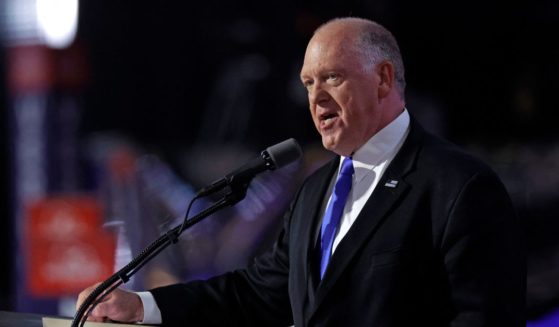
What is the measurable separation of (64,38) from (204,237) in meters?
1.17

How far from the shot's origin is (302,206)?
184 centimetres

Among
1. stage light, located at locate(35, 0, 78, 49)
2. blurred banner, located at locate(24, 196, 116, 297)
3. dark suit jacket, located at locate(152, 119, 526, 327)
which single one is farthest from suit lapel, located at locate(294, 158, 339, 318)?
stage light, located at locate(35, 0, 78, 49)

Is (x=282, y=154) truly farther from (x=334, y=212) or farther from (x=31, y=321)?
(x=31, y=321)

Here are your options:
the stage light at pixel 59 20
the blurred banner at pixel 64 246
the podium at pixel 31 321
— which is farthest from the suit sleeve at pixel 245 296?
the stage light at pixel 59 20

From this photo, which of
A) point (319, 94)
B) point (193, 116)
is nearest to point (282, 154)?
point (319, 94)

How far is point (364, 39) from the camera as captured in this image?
167cm

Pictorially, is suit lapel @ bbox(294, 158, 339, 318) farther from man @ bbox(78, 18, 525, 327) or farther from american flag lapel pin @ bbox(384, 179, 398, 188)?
american flag lapel pin @ bbox(384, 179, 398, 188)

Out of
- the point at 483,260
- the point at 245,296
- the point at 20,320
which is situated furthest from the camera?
the point at 245,296

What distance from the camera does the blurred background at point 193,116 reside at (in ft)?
8.65

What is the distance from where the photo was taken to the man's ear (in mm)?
1689

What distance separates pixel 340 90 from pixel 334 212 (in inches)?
10.2

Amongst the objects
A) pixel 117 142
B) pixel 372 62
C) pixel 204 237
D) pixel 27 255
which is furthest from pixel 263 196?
pixel 372 62

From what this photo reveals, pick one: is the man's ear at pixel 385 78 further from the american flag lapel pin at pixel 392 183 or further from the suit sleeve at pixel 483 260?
the suit sleeve at pixel 483 260

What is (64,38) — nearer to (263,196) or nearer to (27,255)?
(27,255)
